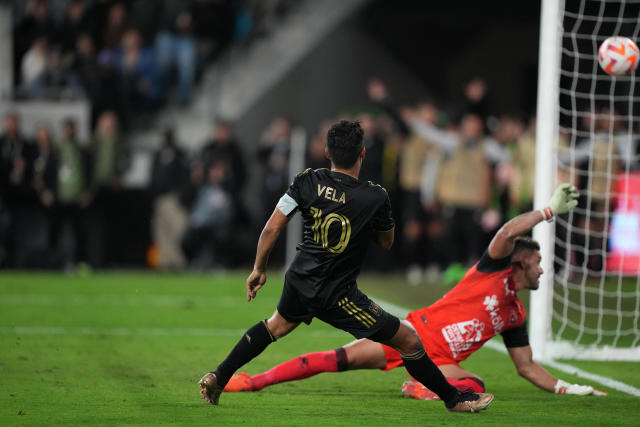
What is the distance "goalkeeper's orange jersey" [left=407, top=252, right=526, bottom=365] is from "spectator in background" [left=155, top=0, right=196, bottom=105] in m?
11.6

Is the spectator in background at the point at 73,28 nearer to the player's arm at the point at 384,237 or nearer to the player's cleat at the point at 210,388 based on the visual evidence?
the player's cleat at the point at 210,388

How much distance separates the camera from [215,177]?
1606cm

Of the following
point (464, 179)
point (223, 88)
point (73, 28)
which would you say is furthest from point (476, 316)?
point (73, 28)

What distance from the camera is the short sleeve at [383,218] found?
5652 millimetres

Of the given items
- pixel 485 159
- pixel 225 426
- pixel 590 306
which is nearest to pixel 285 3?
pixel 485 159

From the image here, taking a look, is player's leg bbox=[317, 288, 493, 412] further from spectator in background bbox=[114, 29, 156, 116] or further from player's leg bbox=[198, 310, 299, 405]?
spectator in background bbox=[114, 29, 156, 116]

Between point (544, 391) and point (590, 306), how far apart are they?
5699 millimetres

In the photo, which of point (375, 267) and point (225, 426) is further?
point (375, 267)

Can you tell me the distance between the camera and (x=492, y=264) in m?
6.49

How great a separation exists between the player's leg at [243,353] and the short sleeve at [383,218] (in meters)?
0.74

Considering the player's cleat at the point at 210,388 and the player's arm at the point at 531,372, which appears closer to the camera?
the player's cleat at the point at 210,388

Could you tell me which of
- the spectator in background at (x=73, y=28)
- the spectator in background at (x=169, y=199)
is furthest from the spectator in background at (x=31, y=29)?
the spectator in background at (x=169, y=199)

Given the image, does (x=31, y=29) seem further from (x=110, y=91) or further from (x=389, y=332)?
(x=389, y=332)

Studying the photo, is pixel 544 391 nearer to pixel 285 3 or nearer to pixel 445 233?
pixel 445 233
